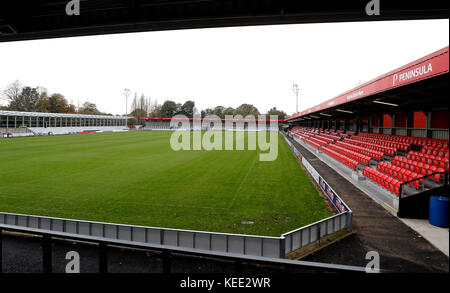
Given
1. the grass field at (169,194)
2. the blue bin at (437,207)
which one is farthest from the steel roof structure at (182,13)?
the grass field at (169,194)

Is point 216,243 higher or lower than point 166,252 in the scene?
lower

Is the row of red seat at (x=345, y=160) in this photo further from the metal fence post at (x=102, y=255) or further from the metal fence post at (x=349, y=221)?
the metal fence post at (x=102, y=255)

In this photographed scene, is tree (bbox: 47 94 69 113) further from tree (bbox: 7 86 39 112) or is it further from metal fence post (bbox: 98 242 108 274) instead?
metal fence post (bbox: 98 242 108 274)

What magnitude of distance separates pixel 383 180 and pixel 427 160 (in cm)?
194

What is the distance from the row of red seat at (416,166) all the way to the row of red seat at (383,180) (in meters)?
0.85

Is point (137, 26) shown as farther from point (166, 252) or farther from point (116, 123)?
point (116, 123)

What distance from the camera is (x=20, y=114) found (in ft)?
187

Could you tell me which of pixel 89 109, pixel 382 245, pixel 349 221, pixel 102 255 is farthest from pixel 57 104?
pixel 102 255

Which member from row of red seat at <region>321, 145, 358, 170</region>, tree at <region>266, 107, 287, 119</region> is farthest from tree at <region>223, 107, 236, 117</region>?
row of red seat at <region>321, 145, 358, 170</region>

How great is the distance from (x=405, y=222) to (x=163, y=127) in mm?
102213

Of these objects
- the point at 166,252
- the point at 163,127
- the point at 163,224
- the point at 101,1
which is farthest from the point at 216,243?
the point at 163,127
